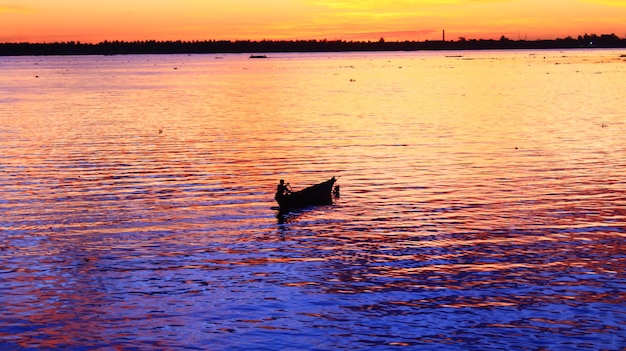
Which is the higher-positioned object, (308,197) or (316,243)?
(308,197)

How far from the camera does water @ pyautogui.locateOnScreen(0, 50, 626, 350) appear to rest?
17.6 meters

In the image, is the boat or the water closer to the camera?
the water

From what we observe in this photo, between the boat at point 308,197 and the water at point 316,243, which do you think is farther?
the boat at point 308,197

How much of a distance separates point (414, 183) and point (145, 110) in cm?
5229

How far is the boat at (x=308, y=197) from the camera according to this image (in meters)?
31.1

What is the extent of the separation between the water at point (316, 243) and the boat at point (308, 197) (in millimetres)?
724

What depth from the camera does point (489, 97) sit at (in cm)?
9906

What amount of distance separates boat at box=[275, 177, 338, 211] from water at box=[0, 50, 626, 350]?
724 mm

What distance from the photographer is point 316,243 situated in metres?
25.8

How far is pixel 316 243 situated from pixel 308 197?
631 cm

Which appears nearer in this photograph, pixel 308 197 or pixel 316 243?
pixel 316 243

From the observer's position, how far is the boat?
31078 millimetres

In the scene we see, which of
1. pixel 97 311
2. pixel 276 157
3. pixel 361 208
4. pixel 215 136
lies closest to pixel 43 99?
pixel 215 136

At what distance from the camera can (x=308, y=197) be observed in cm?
3192
